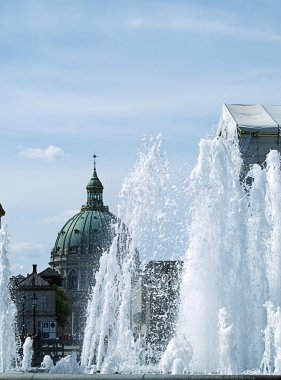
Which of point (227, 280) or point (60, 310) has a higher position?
point (60, 310)

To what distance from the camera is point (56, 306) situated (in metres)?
145

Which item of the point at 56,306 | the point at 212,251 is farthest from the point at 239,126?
the point at 56,306

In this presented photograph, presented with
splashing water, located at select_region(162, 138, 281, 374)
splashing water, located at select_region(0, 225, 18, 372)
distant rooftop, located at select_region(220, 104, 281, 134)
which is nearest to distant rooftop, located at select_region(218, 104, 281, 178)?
distant rooftop, located at select_region(220, 104, 281, 134)

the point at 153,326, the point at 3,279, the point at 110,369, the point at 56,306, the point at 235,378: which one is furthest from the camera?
the point at 56,306

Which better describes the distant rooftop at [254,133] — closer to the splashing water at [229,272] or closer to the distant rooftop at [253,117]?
the distant rooftop at [253,117]

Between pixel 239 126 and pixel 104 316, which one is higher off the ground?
pixel 239 126

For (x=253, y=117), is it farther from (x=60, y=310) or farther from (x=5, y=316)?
(x=60, y=310)

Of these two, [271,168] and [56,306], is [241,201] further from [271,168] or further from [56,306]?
[56,306]

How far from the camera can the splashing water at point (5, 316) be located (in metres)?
36.5

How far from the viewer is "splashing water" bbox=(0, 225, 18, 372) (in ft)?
120

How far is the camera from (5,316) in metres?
40.0

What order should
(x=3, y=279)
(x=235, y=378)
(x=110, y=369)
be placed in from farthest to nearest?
(x=3, y=279)
(x=110, y=369)
(x=235, y=378)

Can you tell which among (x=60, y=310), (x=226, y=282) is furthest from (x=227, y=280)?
(x=60, y=310)

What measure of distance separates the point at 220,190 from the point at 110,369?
6110mm
